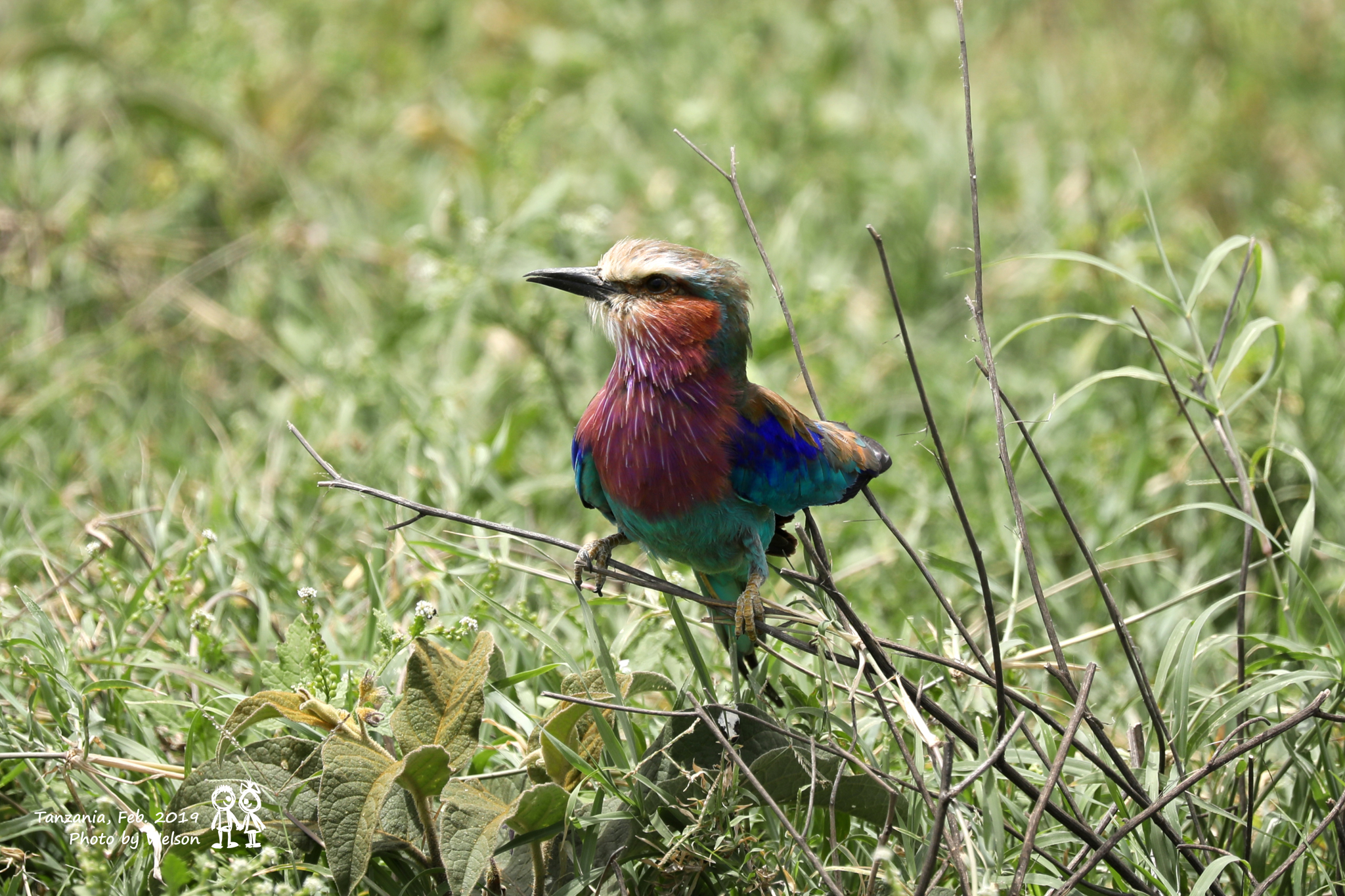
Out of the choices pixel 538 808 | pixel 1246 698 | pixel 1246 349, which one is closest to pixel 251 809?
pixel 538 808

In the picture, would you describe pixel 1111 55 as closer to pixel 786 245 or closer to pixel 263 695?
pixel 786 245

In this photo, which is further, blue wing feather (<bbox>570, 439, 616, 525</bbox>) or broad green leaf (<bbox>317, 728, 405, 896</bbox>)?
blue wing feather (<bbox>570, 439, 616, 525</bbox>)

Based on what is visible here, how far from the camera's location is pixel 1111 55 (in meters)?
6.55

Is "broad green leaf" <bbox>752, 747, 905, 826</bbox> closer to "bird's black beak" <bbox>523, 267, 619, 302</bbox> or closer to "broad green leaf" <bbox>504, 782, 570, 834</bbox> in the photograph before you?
"broad green leaf" <bbox>504, 782, 570, 834</bbox>

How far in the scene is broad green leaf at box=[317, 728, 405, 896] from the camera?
81.4 inches

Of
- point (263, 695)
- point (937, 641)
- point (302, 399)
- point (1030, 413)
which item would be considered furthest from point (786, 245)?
point (263, 695)

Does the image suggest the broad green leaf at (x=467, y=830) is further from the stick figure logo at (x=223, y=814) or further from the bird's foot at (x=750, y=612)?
the bird's foot at (x=750, y=612)

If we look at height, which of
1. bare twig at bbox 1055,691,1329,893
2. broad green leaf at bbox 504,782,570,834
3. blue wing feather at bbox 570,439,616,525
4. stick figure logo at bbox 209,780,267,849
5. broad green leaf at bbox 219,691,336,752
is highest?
blue wing feather at bbox 570,439,616,525

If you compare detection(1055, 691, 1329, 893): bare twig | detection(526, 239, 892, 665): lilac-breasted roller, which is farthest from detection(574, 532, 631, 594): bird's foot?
detection(1055, 691, 1329, 893): bare twig

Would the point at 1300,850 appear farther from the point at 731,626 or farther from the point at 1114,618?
the point at 731,626

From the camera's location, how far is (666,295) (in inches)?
98.7

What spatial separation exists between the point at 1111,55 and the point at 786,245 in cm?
293

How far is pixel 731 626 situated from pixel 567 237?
2.08m

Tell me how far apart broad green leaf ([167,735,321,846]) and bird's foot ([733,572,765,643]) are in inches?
34.9
